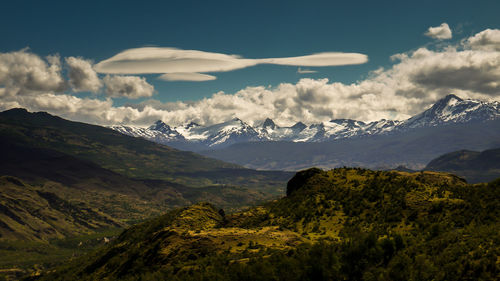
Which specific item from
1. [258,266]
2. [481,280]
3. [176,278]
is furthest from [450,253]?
[176,278]

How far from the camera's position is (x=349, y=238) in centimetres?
7594

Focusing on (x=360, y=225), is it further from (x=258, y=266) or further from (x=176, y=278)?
(x=176, y=278)

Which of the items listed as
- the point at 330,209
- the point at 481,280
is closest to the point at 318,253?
the point at 481,280

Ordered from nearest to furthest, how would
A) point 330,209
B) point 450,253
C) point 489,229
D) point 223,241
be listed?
point 450,253
point 489,229
point 223,241
point 330,209

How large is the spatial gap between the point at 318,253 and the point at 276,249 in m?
14.7

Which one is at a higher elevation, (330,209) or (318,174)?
(318,174)

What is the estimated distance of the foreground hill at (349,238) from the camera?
5847 cm

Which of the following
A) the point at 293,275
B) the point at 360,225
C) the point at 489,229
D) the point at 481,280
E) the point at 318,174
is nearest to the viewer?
the point at 481,280

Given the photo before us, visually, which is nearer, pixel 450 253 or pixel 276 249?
pixel 450 253

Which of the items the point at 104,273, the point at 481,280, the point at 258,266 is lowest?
the point at 104,273

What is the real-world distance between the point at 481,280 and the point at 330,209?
5293 cm

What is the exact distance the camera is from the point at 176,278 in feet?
263

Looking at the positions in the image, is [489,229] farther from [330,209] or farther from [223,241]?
[223,241]

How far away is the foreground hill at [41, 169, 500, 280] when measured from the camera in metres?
58.5
